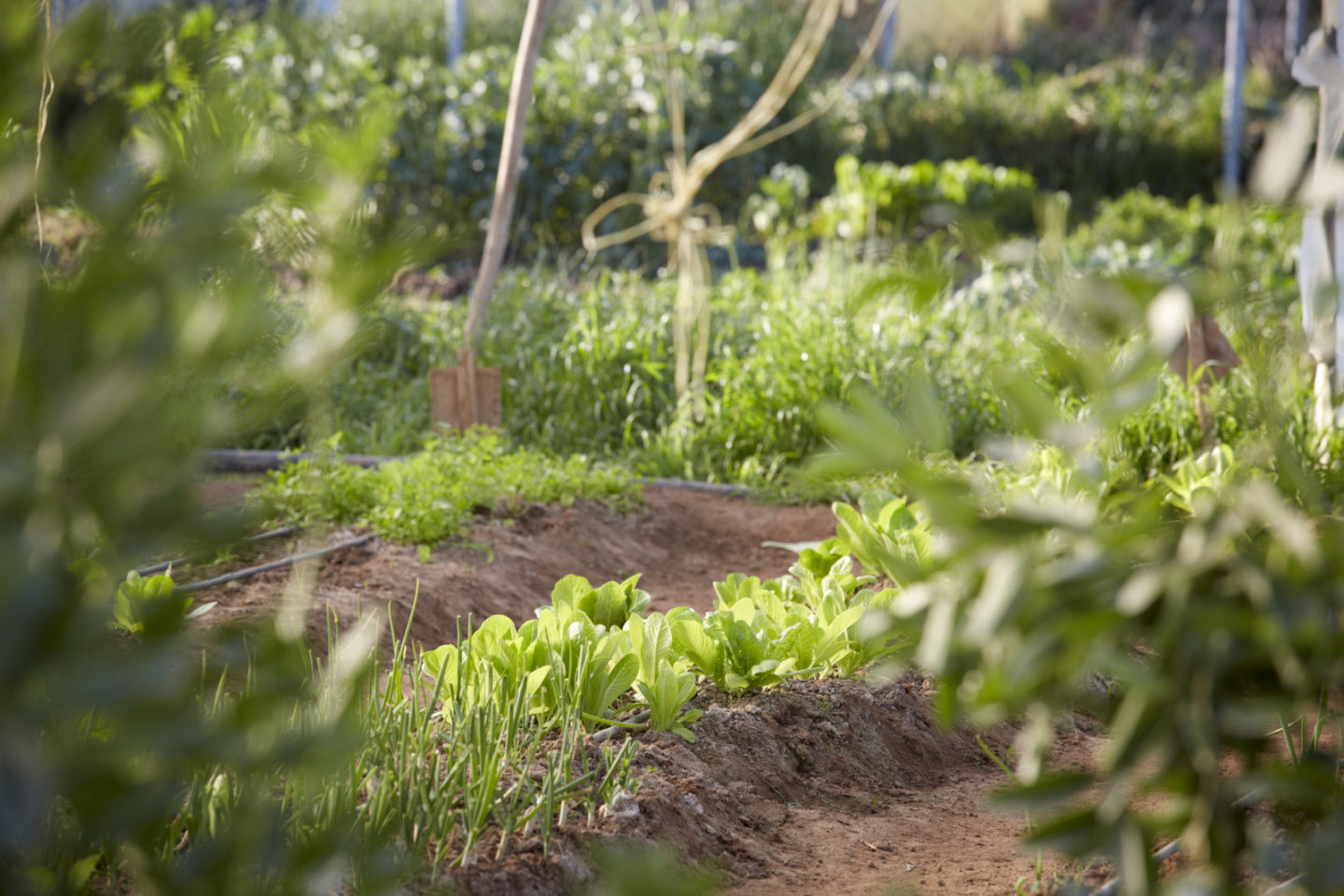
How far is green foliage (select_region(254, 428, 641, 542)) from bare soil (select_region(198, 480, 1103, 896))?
0.35ft

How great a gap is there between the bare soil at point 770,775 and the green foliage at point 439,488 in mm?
105

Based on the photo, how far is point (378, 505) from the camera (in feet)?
11.7

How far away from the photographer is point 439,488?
3564 mm

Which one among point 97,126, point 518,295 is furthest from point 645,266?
point 97,126

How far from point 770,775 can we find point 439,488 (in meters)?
1.75

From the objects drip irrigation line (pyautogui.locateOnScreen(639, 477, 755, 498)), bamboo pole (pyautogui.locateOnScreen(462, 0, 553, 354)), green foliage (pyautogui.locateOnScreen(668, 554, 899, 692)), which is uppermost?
bamboo pole (pyautogui.locateOnScreen(462, 0, 553, 354))

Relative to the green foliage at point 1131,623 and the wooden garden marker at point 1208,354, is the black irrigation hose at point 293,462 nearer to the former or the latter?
the wooden garden marker at point 1208,354

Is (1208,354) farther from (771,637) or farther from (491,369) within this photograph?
(771,637)

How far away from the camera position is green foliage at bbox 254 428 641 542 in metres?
3.46

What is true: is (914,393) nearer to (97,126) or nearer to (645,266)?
(97,126)

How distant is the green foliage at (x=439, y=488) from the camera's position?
3461 mm

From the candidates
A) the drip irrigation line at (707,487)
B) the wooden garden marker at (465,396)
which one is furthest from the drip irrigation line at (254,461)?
the drip irrigation line at (707,487)

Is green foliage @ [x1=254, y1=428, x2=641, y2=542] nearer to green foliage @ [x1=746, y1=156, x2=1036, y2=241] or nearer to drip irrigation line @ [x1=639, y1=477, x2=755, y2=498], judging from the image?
drip irrigation line @ [x1=639, y1=477, x2=755, y2=498]

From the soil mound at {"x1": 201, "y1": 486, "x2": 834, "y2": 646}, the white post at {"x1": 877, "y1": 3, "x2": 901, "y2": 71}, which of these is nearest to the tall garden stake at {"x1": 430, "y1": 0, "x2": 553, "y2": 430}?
the soil mound at {"x1": 201, "y1": 486, "x2": 834, "y2": 646}
